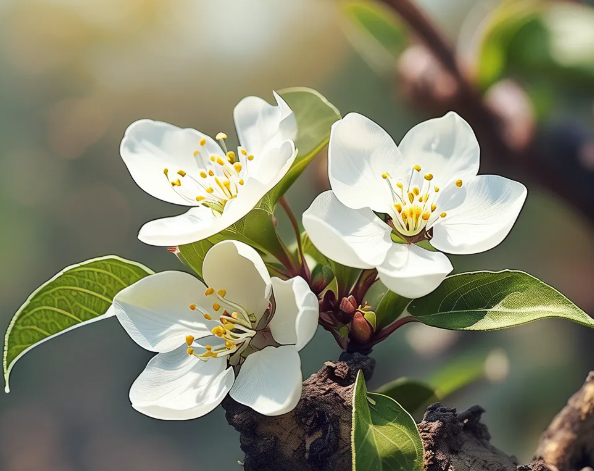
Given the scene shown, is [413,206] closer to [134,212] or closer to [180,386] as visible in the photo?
[180,386]

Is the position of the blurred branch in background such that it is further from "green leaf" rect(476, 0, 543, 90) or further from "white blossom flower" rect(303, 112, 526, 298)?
"white blossom flower" rect(303, 112, 526, 298)

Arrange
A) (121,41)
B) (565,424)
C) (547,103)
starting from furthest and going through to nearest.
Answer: (121,41) < (547,103) < (565,424)

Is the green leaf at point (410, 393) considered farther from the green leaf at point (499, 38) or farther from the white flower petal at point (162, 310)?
the green leaf at point (499, 38)

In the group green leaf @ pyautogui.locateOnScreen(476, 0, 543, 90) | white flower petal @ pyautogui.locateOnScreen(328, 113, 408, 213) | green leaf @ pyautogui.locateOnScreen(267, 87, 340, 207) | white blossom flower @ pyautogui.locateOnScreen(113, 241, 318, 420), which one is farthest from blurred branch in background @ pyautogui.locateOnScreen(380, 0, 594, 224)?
white blossom flower @ pyautogui.locateOnScreen(113, 241, 318, 420)

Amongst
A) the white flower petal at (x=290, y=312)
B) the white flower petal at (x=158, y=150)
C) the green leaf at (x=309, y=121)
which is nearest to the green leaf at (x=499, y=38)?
the green leaf at (x=309, y=121)

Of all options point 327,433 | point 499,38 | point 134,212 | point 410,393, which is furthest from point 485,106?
point 134,212

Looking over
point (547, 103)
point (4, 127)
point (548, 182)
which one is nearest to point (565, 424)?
point (548, 182)

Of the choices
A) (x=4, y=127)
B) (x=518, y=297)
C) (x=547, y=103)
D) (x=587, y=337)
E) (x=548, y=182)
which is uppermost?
(x=518, y=297)

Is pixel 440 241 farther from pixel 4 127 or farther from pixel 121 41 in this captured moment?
pixel 4 127
